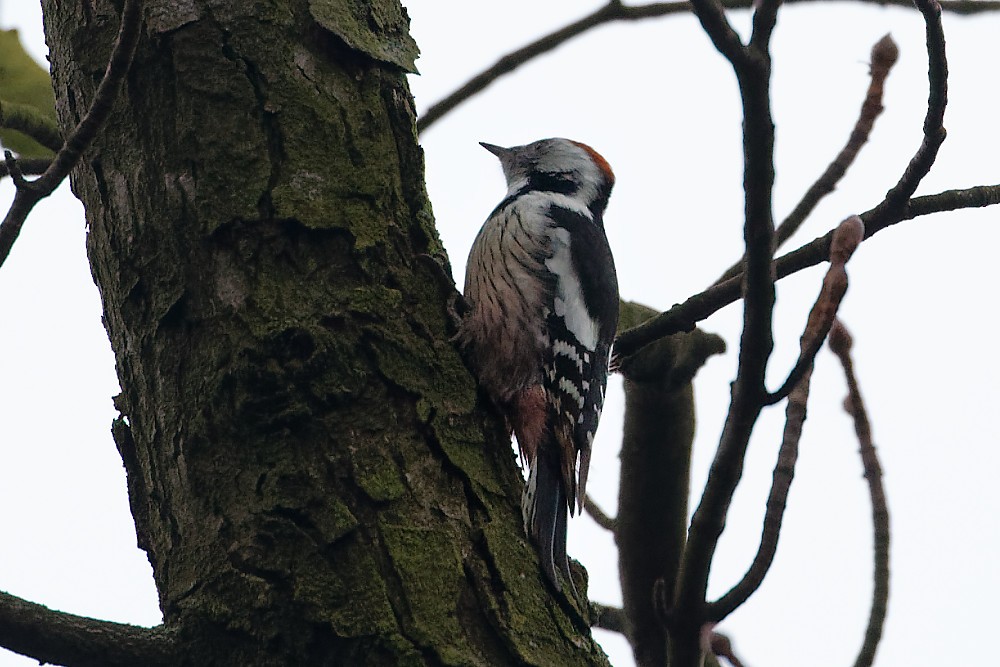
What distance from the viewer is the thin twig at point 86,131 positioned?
1.91m

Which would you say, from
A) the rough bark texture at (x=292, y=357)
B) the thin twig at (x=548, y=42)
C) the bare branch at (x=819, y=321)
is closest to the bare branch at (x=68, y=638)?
the rough bark texture at (x=292, y=357)

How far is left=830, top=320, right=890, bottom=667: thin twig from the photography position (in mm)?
2227

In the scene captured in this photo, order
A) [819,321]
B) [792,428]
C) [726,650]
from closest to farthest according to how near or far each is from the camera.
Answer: [819,321], [792,428], [726,650]

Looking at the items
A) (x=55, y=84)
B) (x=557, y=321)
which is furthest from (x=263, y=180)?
(x=557, y=321)

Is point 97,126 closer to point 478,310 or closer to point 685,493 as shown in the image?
point 478,310

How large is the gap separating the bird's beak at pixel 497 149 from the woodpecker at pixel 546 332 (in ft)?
1.48

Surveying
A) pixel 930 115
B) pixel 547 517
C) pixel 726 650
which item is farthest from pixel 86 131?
pixel 726 650

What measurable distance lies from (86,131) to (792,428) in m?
1.34

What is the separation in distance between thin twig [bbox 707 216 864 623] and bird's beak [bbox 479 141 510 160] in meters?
2.74

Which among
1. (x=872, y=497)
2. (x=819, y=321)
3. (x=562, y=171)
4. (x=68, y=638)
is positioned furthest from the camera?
(x=562, y=171)

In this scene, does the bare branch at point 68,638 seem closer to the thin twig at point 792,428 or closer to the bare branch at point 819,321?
the thin twig at point 792,428

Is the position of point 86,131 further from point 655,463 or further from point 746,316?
point 655,463

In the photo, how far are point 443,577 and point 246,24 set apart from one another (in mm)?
1264

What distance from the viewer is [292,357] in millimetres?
2084
